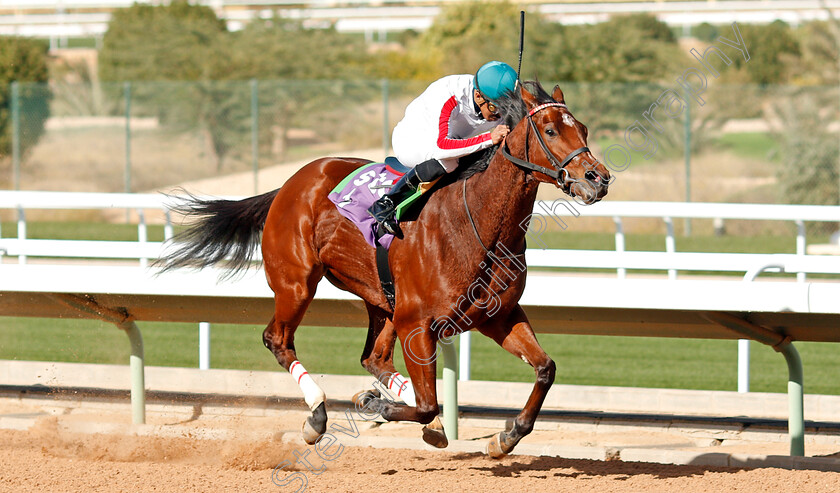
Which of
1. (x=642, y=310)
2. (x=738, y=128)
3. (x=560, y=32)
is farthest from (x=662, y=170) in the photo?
(x=642, y=310)

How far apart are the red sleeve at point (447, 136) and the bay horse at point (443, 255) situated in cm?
8

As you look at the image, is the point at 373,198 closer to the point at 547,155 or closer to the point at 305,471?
the point at 547,155

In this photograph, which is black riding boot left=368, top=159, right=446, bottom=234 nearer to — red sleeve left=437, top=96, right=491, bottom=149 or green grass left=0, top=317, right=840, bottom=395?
red sleeve left=437, top=96, right=491, bottom=149

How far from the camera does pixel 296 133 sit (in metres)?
17.8

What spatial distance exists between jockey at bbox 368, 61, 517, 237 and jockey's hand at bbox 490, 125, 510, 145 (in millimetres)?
19

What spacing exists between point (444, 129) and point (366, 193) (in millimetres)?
480

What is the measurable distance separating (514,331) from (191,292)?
167cm

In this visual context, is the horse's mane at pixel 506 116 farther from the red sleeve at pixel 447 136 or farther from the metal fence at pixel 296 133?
the metal fence at pixel 296 133

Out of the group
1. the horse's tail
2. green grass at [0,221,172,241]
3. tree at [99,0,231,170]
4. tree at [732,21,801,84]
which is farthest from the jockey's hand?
tree at [732,21,801,84]

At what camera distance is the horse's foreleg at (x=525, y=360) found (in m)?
3.82

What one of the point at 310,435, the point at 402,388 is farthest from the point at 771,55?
the point at 310,435

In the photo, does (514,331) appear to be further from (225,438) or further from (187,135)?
(187,135)

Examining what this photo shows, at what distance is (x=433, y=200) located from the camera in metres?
3.98

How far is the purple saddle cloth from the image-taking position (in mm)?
4188
